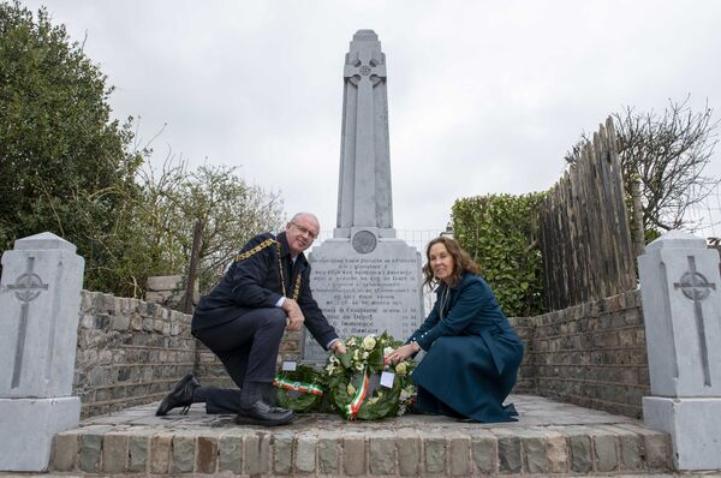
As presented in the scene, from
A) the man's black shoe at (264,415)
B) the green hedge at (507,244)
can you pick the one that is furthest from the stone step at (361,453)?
the green hedge at (507,244)

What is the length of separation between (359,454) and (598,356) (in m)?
2.69

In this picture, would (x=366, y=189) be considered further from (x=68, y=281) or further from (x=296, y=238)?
(x=68, y=281)

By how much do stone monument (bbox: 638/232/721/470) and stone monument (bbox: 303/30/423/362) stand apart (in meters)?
2.58

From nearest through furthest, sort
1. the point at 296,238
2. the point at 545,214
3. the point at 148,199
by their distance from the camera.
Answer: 1. the point at 296,238
2. the point at 545,214
3. the point at 148,199

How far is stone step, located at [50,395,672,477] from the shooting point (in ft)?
9.17

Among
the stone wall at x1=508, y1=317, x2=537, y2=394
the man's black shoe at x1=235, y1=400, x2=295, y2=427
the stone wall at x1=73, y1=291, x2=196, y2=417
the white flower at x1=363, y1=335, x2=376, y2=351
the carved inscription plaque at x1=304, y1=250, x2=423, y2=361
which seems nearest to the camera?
the man's black shoe at x1=235, y1=400, x2=295, y2=427

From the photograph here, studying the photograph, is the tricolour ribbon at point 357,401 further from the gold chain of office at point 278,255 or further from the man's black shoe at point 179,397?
the man's black shoe at point 179,397

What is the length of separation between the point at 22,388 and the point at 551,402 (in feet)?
14.8

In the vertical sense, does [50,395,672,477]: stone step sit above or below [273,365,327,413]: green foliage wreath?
below

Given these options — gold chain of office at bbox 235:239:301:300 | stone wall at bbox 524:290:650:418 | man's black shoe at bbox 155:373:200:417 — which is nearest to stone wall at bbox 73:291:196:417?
man's black shoe at bbox 155:373:200:417

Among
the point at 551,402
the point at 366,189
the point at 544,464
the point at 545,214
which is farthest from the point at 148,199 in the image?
the point at 544,464

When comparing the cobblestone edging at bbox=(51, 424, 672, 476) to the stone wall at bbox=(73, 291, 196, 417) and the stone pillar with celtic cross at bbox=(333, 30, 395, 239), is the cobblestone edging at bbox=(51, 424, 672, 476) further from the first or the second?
the stone pillar with celtic cross at bbox=(333, 30, 395, 239)

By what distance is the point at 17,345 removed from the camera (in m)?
2.97

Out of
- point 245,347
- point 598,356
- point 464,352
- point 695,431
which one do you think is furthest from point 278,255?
point 598,356
